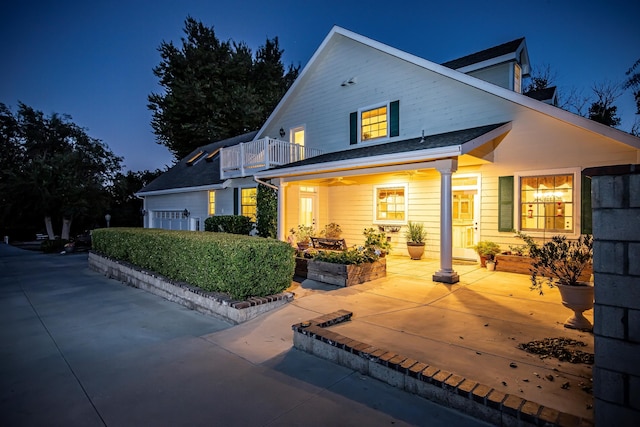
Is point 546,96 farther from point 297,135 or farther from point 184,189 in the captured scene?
point 184,189

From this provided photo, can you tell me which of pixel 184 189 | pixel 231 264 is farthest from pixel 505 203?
pixel 184 189

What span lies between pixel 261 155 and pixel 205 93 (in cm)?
1626

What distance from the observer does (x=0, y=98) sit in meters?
28.7

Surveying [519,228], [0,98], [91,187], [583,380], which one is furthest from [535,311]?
[0,98]

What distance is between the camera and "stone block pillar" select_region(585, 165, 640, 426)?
1.94 m

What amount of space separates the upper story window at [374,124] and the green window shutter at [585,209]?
5223 millimetres

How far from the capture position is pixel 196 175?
1630cm

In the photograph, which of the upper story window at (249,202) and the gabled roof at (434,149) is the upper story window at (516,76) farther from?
the upper story window at (249,202)

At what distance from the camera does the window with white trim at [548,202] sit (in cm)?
727

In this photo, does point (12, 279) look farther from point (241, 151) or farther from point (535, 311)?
point (535, 311)

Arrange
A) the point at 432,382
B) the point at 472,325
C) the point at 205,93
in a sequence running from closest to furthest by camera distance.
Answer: the point at 432,382, the point at 472,325, the point at 205,93

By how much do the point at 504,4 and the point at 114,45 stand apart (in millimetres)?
32232

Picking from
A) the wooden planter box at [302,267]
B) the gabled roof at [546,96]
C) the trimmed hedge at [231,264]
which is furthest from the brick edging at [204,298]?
the gabled roof at [546,96]

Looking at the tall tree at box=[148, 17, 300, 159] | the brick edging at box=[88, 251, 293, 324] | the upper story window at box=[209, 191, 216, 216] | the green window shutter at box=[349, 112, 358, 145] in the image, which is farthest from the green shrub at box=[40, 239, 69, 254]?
the green window shutter at box=[349, 112, 358, 145]
